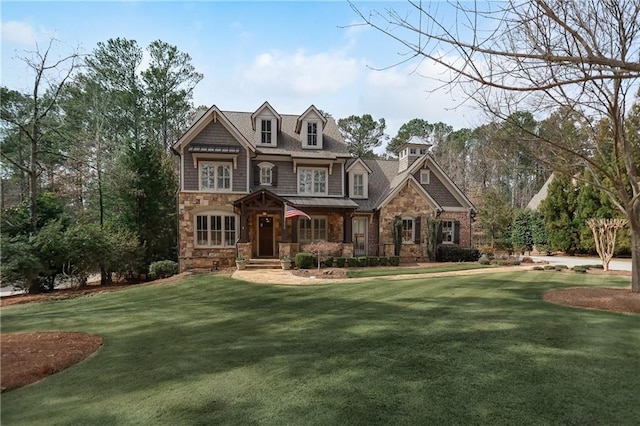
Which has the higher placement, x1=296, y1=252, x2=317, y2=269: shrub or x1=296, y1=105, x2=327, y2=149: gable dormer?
x1=296, y1=105, x2=327, y2=149: gable dormer

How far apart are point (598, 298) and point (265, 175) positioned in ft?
49.6

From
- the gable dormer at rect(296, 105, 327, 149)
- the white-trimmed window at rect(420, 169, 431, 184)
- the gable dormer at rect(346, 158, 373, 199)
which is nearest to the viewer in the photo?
the gable dormer at rect(296, 105, 327, 149)

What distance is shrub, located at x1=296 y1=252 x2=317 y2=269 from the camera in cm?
1622

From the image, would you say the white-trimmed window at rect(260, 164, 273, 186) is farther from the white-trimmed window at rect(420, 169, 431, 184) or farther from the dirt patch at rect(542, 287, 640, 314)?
the dirt patch at rect(542, 287, 640, 314)

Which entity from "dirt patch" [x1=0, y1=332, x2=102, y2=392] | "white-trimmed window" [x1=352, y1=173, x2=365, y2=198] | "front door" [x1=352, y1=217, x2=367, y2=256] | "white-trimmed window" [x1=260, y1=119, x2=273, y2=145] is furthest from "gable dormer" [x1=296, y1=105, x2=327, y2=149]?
"dirt patch" [x1=0, y1=332, x2=102, y2=392]

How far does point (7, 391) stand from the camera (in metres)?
3.94

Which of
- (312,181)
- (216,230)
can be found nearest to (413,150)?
(312,181)

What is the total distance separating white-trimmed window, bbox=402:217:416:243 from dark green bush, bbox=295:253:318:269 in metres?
6.27

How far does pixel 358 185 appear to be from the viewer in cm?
2083

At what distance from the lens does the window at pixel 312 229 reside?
63.6 feet

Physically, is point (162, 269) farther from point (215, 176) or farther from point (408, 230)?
point (408, 230)

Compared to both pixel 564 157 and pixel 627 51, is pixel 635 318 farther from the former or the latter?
pixel 627 51

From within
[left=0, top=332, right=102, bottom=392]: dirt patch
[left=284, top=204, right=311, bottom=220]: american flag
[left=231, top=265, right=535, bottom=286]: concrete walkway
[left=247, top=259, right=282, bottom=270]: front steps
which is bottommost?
[left=231, top=265, right=535, bottom=286]: concrete walkway

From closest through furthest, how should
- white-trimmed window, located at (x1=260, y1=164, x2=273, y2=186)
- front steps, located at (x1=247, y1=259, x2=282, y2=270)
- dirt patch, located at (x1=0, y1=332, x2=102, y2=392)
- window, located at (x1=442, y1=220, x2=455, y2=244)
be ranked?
dirt patch, located at (x1=0, y1=332, x2=102, y2=392) < front steps, located at (x1=247, y1=259, x2=282, y2=270) < white-trimmed window, located at (x1=260, y1=164, x2=273, y2=186) < window, located at (x1=442, y1=220, x2=455, y2=244)
